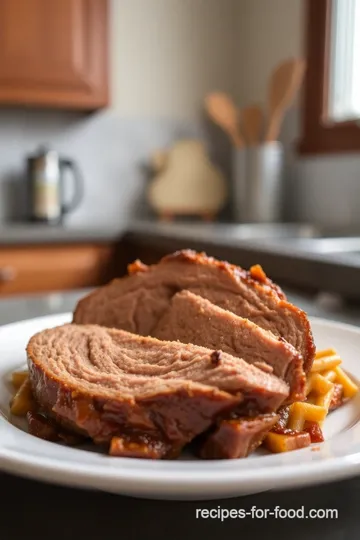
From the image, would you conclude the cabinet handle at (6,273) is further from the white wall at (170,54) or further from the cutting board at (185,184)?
the white wall at (170,54)

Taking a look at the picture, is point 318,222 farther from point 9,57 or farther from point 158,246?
point 9,57

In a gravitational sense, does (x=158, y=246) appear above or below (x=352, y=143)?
below

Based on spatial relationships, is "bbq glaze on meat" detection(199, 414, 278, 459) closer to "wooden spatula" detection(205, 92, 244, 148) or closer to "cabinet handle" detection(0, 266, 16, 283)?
"cabinet handle" detection(0, 266, 16, 283)

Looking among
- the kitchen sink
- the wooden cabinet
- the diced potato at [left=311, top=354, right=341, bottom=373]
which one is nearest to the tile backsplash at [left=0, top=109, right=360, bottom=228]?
the wooden cabinet

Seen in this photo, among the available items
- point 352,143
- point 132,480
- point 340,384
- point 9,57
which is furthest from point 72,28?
point 132,480

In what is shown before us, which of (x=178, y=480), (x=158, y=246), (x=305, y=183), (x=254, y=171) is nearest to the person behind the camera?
(x=178, y=480)

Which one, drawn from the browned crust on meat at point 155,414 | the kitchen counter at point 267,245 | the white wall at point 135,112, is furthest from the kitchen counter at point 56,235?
the browned crust on meat at point 155,414

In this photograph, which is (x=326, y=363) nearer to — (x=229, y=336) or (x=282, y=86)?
(x=229, y=336)
